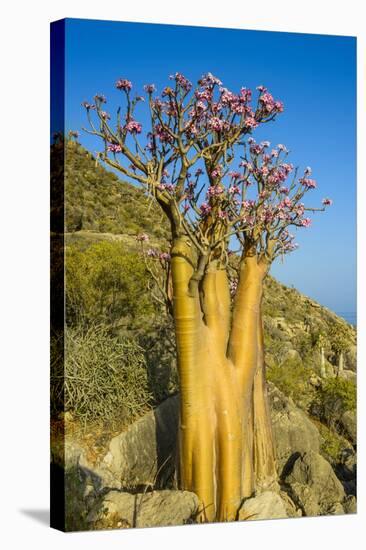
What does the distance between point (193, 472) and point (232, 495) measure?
44 cm

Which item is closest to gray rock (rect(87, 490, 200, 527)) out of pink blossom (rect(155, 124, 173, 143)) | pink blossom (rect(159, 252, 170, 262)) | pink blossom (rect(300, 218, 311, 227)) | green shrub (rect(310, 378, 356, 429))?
pink blossom (rect(159, 252, 170, 262))

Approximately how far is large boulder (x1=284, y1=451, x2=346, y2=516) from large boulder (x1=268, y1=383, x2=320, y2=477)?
0.33ft

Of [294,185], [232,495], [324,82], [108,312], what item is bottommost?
[232,495]

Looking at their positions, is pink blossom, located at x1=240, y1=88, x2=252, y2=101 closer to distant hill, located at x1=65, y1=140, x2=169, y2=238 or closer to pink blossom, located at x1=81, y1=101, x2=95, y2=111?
distant hill, located at x1=65, y1=140, x2=169, y2=238

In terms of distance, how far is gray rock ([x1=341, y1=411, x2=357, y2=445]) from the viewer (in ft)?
44.1

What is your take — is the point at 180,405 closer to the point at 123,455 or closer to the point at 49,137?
the point at 123,455

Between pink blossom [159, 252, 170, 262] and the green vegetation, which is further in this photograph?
pink blossom [159, 252, 170, 262]

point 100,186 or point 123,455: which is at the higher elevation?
point 100,186

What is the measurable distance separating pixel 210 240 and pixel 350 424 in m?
2.71

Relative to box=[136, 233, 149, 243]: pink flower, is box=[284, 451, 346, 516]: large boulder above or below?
below

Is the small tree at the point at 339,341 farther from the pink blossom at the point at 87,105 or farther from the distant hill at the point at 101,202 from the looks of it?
the pink blossom at the point at 87,105

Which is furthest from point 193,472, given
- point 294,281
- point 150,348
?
point 294,281

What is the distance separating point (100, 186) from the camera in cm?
1302

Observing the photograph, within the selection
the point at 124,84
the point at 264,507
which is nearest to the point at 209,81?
the point at 124,84
